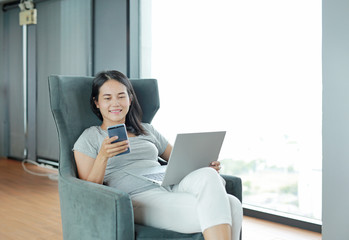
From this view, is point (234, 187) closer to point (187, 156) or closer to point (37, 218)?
point (187, 156)

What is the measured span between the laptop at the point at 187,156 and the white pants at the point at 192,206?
48 millimetres

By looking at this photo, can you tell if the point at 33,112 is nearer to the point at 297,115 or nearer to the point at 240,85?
the point at 240,85

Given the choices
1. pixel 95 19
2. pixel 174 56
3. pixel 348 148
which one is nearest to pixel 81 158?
pixel 348 148

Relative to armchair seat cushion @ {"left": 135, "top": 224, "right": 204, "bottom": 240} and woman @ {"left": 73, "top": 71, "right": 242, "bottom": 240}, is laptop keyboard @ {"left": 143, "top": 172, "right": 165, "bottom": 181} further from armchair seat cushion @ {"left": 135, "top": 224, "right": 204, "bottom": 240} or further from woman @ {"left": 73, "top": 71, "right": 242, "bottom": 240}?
armchair seat cushion @ {"left": 135, "top": 224, "right": 204, "bottom": 240}

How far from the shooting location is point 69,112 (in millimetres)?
2008

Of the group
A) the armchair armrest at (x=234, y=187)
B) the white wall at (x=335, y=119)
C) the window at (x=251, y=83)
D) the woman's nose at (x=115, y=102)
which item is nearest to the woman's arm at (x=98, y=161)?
the woman's nose at (x=115, y=102)

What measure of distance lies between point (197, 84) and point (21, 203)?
1.80 m

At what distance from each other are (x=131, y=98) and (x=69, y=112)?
0.33 m

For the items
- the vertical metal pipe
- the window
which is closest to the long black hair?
the window

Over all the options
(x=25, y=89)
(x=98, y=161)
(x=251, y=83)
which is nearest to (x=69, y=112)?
(x=98, y=161)

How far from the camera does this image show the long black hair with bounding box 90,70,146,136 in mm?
2036

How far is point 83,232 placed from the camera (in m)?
1.68

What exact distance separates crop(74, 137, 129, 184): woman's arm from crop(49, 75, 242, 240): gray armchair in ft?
0.19

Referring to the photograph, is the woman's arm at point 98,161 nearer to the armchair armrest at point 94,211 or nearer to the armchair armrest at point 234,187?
the armchair armrest at point 94,211
